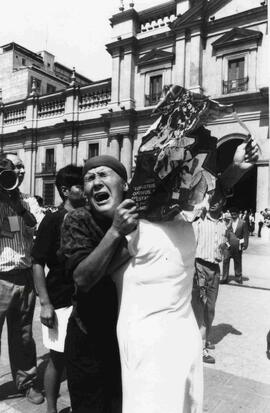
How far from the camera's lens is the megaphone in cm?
306

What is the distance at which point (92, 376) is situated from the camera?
177cm

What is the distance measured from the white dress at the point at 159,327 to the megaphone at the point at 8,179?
1795 millimetres

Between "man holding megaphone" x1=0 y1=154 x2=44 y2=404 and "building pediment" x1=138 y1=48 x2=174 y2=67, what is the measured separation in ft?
72.7

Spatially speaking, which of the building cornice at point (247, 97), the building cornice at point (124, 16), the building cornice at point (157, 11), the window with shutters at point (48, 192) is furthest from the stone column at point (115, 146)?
the building cornice at point (157, 11)

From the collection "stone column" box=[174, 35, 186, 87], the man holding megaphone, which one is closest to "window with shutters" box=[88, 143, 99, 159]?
"stone column" box=[174, 35, 186, 87]

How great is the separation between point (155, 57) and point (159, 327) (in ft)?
80.0

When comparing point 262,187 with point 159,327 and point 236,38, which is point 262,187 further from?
point 159,327

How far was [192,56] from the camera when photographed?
872 inches

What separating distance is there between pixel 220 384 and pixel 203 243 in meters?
1.60

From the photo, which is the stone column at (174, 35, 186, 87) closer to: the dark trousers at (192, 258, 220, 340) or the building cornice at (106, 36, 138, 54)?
the building cornice at (106, 36, 138, 54)

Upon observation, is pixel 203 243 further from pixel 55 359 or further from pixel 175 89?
pixel 175 89

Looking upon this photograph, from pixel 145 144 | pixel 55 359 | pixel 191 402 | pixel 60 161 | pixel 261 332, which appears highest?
pixel 60 161

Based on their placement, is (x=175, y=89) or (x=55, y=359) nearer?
(x=175, y=89)

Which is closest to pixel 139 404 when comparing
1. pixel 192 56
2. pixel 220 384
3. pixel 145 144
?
pixel 145 144
